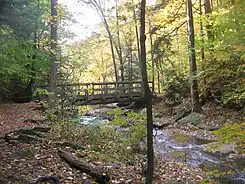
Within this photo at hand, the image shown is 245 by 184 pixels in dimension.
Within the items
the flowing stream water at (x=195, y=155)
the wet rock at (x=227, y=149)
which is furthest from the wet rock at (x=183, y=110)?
the wet rock at (x=227, y=149)

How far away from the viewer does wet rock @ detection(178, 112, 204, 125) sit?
14828 mm

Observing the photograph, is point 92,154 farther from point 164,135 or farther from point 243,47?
point 164,135

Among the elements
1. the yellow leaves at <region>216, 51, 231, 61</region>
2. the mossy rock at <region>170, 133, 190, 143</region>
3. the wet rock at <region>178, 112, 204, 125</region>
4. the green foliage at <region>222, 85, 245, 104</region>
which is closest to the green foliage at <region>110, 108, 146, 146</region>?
the mossy rock at <region>170, 133, 190, 143</region>

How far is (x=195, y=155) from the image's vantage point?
9.45 meters

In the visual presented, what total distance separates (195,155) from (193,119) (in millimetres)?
5897

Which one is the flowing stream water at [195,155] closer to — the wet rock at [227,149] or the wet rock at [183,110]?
the wet rock at [227,149]

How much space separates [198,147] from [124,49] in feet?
81.1

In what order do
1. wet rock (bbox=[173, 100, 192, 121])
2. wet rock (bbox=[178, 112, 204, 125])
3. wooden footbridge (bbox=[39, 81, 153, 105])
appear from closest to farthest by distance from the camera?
1. wet rock (bbox=[178, 112, 204, 125])
2. wet rock (bbox=[173, 100, 192, 121])
3. wooden footbridge (bbox=[39, 81, 153, 105])

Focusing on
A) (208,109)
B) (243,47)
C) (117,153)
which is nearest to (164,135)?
(208,109)

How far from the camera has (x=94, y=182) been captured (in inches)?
214

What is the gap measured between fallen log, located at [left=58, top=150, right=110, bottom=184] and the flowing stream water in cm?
291

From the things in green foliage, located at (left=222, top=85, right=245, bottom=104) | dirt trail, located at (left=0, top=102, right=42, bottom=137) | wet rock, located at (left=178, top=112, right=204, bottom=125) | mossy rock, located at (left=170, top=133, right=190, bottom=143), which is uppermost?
green foliage, located at (left=222, top=85, right=245, bottom=104)

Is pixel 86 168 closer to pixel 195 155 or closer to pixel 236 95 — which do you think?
pixel 195 155

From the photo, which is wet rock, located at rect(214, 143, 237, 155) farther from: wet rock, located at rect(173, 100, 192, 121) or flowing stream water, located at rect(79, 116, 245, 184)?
wet rock, located at rect(173, 100, 192, 121)
